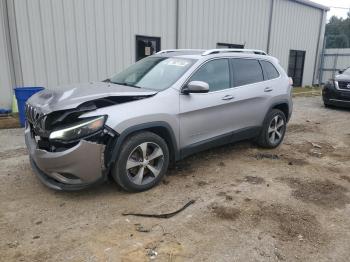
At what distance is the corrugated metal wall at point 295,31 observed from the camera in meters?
16.0

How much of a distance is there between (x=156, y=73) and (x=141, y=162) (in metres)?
1.42

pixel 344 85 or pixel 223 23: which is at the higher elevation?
pixel 223 23

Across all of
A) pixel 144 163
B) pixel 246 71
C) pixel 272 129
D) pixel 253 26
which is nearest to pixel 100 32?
pixel 246 71

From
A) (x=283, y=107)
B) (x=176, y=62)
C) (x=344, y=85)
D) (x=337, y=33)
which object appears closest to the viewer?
(x=176, y=62)

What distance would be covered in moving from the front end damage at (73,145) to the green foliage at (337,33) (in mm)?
63890

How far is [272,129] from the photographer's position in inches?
233

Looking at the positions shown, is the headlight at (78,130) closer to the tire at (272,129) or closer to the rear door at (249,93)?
the rear door at (249,93)

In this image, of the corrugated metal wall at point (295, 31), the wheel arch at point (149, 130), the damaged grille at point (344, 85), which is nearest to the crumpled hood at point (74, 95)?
the wheel arch at point (149, 130)

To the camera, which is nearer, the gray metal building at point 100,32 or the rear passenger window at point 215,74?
the rear passenger window at point 215,74

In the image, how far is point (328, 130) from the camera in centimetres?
792

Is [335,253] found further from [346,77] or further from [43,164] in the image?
[346,77]

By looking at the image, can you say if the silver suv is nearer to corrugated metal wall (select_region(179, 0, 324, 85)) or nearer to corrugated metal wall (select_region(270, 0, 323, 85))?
corrugated metal wall (select_region(179, 0, 324, 85))

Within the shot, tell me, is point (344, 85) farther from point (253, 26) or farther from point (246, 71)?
point (246, 71)

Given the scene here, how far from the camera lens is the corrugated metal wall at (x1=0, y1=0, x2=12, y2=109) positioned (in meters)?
7.80
